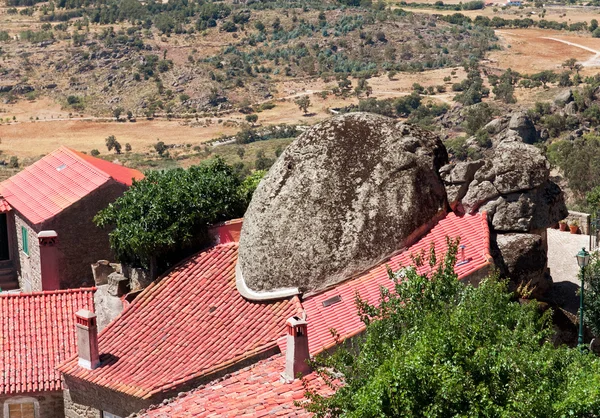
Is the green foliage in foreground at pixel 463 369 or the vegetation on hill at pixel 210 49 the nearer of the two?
the green foliage in foreground at pixel 463 369

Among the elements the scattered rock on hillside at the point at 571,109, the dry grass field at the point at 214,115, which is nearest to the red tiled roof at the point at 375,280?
the scattered rock on hillside at the point at 571,109

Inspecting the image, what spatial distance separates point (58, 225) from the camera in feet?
89.5

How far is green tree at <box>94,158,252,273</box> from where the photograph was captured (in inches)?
929

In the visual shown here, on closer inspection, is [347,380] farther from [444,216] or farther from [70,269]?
[70,269]

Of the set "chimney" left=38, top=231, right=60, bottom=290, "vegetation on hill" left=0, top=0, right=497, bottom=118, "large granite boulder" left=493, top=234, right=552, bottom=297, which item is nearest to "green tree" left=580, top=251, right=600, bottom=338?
"large granite boulder" left=493, top=234, right=552, bottom=297

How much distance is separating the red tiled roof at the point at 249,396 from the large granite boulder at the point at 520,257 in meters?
4.76

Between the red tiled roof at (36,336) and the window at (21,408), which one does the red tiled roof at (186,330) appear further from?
the window at (21,408)

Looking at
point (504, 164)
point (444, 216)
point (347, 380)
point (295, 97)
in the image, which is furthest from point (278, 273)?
point (295, 97)

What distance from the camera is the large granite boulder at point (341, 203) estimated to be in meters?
20.8

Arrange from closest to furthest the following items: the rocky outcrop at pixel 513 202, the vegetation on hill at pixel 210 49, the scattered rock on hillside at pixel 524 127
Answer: the rocky outcrop at pixel 513 202
the scattered rock on hillside at pixel 524 127
the vegetation on hill at pixel 210 49

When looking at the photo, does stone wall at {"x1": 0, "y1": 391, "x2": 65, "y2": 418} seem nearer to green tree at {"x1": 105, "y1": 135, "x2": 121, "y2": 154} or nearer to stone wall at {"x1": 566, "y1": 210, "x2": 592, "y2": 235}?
stone wall at {"x1": 566, "y1": 210, "x2": 592, "y2": 235}

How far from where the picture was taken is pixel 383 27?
115562mm

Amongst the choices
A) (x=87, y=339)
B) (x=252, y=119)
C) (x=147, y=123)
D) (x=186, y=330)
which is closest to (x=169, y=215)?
(x=186, y=330)

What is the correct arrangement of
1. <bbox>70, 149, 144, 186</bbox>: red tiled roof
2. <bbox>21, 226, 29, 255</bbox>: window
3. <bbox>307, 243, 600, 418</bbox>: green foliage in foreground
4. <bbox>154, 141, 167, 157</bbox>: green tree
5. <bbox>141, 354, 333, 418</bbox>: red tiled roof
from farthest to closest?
<bbox>154, 141, 167, 157</bbox>: green tree → <bbox>21, 226, 29, 255</bbox>: window → <bbox>70, 149, 144, 186</bbox>: red tiled roof → <bbox>141, 354, 333, 418</bbox>: red tiled roof → <bbox>307, 243, 600, 418</bbox>: green foliage in foreground
